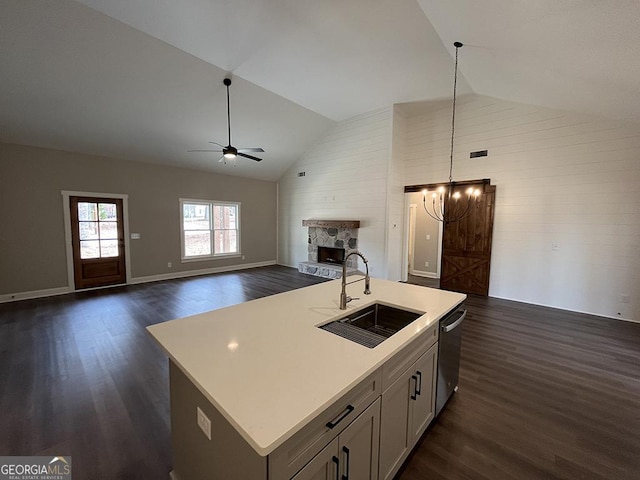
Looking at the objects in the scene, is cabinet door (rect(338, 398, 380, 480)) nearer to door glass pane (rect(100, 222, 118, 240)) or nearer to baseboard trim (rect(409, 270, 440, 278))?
baseboard trim (rect(409, 270, 440, 278))

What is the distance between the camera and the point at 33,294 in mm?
5086

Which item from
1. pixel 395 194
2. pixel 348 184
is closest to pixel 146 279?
pixel 348 184

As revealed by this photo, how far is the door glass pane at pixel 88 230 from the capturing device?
18.5 ft

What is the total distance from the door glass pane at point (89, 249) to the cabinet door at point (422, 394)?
7002 mm

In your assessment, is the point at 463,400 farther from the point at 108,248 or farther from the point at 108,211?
the point at 108,211

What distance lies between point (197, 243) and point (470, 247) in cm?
698

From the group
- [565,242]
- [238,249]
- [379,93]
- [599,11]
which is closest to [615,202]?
[565,242]

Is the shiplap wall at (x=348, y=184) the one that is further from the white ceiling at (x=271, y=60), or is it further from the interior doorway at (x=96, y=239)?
the interior doorway at (x=96, y=239)

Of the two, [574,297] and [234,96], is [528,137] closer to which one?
Answer: [574,297]

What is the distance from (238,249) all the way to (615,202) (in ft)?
27.5

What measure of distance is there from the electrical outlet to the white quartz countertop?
0.19 m

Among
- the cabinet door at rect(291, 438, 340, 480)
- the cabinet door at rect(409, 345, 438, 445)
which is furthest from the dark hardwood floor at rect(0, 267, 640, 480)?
the cabinet door at rect(291, 438, 340, 480)

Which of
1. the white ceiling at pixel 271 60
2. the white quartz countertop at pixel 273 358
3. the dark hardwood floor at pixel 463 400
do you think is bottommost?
the dark hardwood floor at pixel 463 400

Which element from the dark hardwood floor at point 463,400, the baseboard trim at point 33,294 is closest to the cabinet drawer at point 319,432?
the dark hardwood floor at point 463,400
